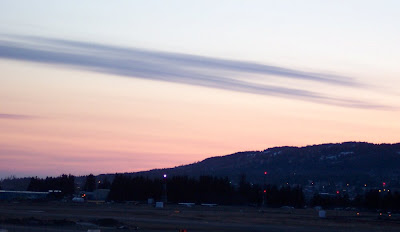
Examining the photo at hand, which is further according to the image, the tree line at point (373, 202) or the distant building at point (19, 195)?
the distant building at point (19, 195)

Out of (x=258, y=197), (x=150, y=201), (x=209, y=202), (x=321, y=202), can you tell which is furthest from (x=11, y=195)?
(x=321, y=202)

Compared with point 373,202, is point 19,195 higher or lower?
higher

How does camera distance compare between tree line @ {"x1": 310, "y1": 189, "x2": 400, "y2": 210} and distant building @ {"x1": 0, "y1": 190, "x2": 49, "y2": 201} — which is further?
distant building @ {"x1": 0, "y1": 190, "x2": 49, "y2": 201}

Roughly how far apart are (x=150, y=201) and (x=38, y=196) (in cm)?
3827

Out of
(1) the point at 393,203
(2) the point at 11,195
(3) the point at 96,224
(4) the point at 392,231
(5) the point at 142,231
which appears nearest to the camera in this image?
(5) the point at 142,231

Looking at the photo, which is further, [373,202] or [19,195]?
[19,195]

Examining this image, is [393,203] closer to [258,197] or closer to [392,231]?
[258,197]

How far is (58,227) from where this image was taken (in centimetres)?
5934

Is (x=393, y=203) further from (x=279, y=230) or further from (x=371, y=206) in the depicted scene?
(x=279, y=230)

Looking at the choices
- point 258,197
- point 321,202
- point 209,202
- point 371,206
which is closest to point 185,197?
Result: point 209,202

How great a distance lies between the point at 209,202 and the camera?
7810 inches

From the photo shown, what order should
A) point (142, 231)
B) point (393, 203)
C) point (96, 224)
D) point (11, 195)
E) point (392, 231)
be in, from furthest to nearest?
point (11, 195) < point (393, 203) < point (392, 231) < point (96, 224) < point (142, 231)

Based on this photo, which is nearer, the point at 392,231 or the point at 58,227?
the point at 58,227

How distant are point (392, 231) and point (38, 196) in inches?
5530
